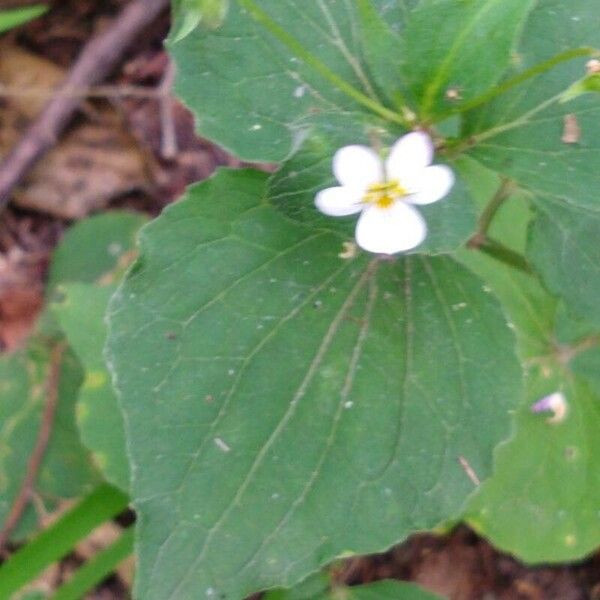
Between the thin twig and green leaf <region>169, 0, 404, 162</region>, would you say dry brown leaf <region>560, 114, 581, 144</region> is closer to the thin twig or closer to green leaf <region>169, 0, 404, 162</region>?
green leaf <region>169, 0, 404, 162</region>

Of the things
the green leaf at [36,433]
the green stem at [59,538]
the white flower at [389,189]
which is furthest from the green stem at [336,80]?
the green leaf at [36,433]

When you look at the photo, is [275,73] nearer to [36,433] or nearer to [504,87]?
[504,87]

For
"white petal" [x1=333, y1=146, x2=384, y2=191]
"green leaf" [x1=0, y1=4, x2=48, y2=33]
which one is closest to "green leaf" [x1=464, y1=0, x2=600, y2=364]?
"white petal" [x1=333, y1=146, x2=384, y2=191]

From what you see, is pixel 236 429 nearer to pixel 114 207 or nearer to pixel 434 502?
pixel 434 502

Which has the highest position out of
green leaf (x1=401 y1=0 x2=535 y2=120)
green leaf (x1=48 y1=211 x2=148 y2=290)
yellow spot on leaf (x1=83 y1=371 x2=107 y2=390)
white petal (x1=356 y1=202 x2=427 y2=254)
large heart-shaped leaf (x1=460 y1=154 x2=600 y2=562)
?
green leaf (x1=48 y1=211 x2=148 y2=290)

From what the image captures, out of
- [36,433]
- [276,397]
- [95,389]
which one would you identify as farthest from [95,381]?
[276,397]

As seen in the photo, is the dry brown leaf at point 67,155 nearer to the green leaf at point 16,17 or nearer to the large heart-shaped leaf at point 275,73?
the green leaf at point 16,17

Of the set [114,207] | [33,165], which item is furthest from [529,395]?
[33,165]
